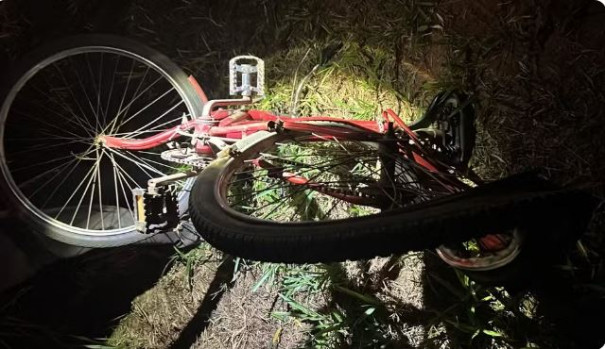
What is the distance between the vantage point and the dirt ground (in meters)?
1.08

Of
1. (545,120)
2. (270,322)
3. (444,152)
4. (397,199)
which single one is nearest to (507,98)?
(545,120)

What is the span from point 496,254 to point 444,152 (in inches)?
20.5

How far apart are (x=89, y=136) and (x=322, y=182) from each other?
3.12 ft

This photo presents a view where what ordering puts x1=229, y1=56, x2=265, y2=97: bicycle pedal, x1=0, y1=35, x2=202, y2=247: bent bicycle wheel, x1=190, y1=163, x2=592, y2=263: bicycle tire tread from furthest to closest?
x1=0, y1=35, x2=202, y2=247: bent bicycle wheel, x1=229, y1=56, x2=265, y2=97: bicycle pedal, x1=190, y1=163, x2=592, y2=263: bicycle tire tread

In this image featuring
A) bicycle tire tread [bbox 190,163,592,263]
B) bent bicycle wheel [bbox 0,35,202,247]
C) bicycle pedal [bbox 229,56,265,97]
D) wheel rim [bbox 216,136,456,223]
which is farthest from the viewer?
bent bicycle wheel [bbox 0,35,202,247]

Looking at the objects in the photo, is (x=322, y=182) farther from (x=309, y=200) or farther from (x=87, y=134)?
(x=87, y=134)

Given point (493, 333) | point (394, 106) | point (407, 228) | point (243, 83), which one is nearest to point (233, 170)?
point (243, 83)

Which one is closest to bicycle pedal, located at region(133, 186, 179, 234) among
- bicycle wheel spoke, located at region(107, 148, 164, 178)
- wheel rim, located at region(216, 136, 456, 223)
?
wheel rim, located at region(216, 136, 456, 223)

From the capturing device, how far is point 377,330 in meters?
1.33

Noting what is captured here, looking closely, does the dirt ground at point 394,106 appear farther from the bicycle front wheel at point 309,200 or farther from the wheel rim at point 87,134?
the bicycle front wheel at point 309,200

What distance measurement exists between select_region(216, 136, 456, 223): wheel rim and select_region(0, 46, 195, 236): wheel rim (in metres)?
0.34

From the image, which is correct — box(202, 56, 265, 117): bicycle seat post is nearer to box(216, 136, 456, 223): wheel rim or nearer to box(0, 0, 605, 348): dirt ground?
box(216, 136, 456, 223): wheel rim

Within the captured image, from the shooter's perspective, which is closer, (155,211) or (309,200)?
(155,211)

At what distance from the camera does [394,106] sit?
1418mm
